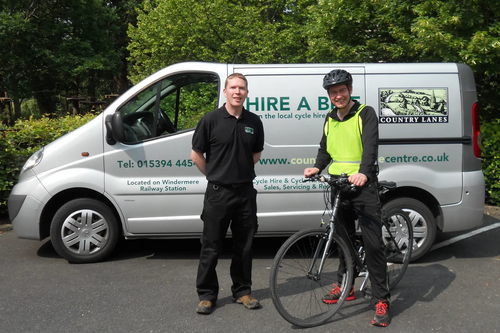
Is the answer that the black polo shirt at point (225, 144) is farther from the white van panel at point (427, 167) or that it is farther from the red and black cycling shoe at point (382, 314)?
the white van panel at point (427, 167)

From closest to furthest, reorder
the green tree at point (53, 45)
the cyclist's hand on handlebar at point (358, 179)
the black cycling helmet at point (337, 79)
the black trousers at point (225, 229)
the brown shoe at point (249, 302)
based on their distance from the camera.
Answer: the cyclist's hand on handlebar at point (358, 179)
the black cycling helmet at point (337, 79)
the black trousers at point (225, 229)
the brown shoe at point (249, 302)
the green tree at point (53, 45)

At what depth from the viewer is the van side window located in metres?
5.47

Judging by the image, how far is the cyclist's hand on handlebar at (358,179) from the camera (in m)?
3.62

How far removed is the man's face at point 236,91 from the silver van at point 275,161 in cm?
133

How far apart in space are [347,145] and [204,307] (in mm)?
1716

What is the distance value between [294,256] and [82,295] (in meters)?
2.03

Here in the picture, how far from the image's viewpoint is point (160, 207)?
5395 millimetres

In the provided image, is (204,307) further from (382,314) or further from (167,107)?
→ (167,107)

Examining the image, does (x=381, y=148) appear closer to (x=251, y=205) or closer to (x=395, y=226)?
(x=395, y=226)

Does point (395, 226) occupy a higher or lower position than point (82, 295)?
higher

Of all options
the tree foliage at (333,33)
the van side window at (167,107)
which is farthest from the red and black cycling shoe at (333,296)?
the tree foliage at (333,33)

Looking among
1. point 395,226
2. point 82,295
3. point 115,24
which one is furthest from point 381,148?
point 115,24

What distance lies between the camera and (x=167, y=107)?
18.6 feet

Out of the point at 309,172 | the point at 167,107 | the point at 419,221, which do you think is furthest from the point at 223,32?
the point at 309,172
